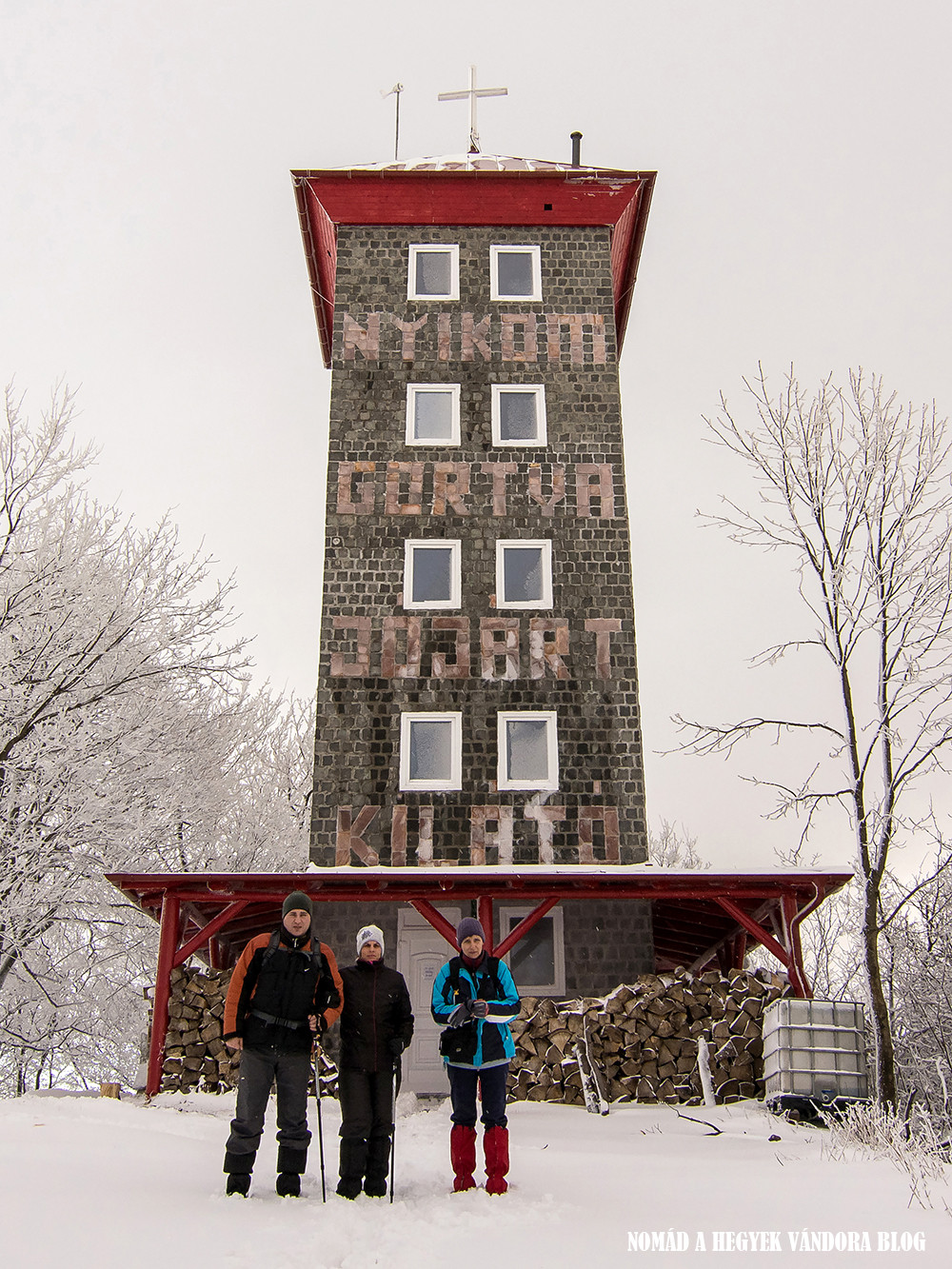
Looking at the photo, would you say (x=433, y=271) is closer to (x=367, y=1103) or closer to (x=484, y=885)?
(x=484, y=885)

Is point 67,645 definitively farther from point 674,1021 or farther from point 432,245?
point 674,1021

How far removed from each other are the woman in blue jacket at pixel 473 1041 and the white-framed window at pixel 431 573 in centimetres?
1085

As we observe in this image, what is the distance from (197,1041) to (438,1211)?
10612mm

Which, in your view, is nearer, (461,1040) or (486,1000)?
(461,1040)

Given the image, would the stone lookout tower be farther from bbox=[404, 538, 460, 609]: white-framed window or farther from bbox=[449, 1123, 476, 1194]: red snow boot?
bbox=[449, 1123, 476, 1194]: red snow boot

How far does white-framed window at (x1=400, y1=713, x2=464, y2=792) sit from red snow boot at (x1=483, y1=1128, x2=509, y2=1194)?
10090 mm

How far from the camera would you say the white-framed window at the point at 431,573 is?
18.7m

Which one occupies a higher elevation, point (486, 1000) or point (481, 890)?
point (481, 890)

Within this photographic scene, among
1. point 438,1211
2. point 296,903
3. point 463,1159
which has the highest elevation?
point 296,903

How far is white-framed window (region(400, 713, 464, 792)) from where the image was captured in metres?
17.5

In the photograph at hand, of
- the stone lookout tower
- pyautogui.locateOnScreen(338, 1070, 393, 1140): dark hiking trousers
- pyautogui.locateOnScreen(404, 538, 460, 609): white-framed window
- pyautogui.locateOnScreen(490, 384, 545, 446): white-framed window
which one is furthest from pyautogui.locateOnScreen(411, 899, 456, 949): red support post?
pyautogui.locateOnScreen(490, 384, 545, 446): white-framed window

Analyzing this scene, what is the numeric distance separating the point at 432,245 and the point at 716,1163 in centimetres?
1721

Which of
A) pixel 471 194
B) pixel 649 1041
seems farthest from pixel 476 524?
pixel 649 1041

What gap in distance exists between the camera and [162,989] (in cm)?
1485
